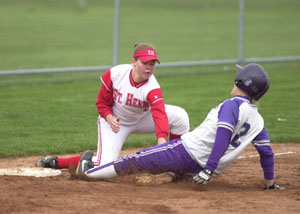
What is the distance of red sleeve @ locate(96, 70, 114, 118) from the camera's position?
626cm

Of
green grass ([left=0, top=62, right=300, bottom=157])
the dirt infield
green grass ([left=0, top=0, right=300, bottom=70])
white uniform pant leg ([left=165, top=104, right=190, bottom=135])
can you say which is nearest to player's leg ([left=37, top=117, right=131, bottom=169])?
the dirt infield

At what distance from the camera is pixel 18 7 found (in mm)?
14859

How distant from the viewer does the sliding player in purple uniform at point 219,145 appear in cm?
506

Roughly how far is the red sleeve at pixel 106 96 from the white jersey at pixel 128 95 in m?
0.05

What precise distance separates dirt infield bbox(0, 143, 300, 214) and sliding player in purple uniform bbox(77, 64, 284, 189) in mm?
141

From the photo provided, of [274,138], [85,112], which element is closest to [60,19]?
[85,112]

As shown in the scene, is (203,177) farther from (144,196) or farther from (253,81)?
(253,81)

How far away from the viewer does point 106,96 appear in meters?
6.32

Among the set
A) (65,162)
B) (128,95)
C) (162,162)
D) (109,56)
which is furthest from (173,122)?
(109,56)

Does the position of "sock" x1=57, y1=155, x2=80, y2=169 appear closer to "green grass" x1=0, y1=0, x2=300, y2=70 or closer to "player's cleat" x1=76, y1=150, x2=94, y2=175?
"player's cleat" x1=76, y1=150, x2=94, y2=175

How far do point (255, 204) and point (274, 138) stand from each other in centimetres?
353

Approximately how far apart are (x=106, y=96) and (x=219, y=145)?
175 centimetres

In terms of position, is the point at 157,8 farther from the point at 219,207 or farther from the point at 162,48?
the point at 219,207

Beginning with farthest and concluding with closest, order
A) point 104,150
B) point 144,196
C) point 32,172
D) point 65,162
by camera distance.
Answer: point 65,162
point 104,150
point 32,172
point 144,196
